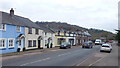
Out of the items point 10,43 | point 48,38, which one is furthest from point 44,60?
point 48,38

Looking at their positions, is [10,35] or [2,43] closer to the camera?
[2,43]

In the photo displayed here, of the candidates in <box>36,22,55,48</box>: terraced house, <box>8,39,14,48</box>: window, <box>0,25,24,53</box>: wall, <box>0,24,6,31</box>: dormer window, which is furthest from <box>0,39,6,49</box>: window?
<box>36,22,55,48</box>: terraced house

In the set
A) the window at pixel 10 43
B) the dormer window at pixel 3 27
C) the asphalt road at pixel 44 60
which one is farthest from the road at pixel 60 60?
the dormer window at pixel 3 27

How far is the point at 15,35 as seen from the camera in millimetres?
27422

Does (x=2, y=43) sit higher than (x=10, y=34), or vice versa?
(x=10, y=34)

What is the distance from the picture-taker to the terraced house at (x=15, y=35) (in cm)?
2449

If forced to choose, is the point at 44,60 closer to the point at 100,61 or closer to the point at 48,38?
the point at 100,61

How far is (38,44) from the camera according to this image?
36.5 meters

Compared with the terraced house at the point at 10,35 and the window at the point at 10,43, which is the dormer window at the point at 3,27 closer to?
the terraced house at the point at 10,35

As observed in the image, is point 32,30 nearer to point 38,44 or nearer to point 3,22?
point 38,44

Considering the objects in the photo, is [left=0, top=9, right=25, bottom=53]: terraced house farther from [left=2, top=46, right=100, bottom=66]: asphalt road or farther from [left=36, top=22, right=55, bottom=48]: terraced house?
[left=36, top=22, right=55, bottom=48]: terraced house

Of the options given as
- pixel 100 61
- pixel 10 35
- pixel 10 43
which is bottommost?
pixel 100 61

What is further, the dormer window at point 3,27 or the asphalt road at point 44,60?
the dormer window at point 3,27

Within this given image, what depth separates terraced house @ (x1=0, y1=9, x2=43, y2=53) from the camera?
24.5 metres
